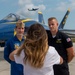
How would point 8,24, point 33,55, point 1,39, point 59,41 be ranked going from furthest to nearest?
point 8,24 → point 1,39 → point 59,41 → point 33,55

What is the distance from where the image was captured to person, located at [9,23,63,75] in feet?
8.52

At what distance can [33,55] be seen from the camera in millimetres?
2586

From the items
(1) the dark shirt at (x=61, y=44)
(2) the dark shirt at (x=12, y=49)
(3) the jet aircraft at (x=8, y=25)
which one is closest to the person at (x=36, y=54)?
(2) the dark shirt at (x=12, y=49)

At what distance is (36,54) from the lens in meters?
2.58

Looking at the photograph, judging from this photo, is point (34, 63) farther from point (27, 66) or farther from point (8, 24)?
point (8, 24)

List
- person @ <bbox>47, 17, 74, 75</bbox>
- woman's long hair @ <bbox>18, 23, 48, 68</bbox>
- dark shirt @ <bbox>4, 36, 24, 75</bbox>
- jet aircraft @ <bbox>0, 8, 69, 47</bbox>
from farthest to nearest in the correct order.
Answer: jet aircraft @ <bbox>0, 8, 69, 47</bbox>, person @ <bbox>47, 17, 74, 75</bbox>, dark shirt @ <bbox>4, 36, 24, 75</bbox>, woman's long hair @ <bbox>18, 23, 48, 68</bbox>

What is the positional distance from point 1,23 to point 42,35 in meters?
13.6

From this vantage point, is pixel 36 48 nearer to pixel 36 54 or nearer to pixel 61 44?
pixel 36 54

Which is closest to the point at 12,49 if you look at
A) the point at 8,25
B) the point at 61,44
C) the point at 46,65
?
the point at 61,44

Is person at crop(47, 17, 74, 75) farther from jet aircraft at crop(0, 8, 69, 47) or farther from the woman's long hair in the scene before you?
jet aircraft at crop(0, 8, 69, 47)

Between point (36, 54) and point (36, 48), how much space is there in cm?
6

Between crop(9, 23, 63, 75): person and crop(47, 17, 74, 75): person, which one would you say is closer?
crop(9, 23, 63, 75): person

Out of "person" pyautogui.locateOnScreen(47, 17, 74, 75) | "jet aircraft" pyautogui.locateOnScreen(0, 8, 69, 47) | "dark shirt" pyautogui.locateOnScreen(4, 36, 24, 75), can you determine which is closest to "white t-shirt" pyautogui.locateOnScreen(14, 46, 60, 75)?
"dark shirt" pyautogui.locateOnScreen(4, 36, 24, 75)

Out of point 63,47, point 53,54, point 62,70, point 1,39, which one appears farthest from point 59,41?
point 1,39
